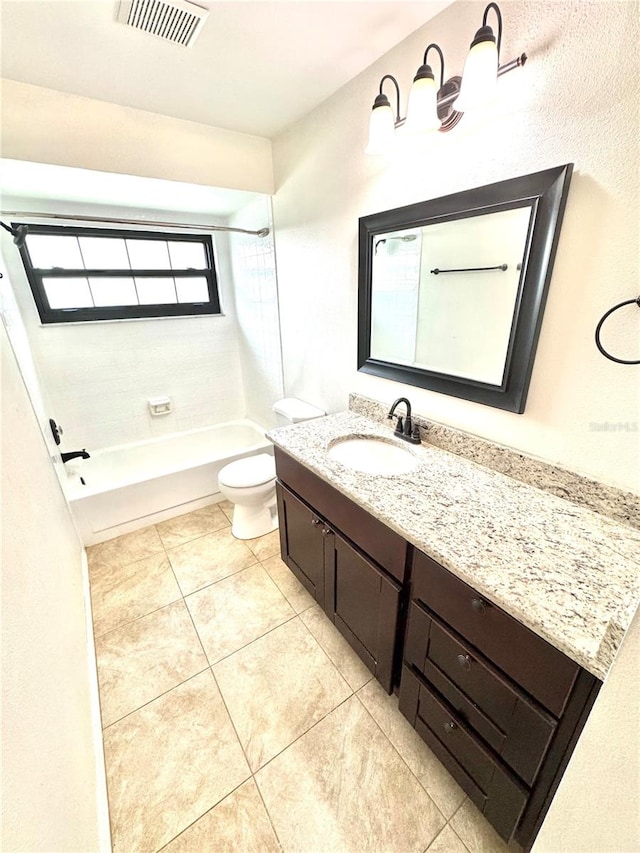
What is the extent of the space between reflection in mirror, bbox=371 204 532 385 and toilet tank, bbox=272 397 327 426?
25.1 inches

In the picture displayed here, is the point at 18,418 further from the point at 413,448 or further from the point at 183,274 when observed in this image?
the point at 183,274

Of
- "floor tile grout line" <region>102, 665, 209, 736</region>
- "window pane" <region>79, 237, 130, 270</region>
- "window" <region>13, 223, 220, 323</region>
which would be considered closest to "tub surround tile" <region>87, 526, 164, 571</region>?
"floor tile grout line" <region>102, 665, 209, 736</region>

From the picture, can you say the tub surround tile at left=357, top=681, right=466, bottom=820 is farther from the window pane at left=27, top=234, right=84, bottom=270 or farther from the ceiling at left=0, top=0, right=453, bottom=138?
the window pane at left=27, top=234, right=84, bottom=270

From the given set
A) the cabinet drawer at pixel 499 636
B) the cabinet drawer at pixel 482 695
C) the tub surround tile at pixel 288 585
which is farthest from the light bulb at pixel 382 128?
the tub surround tile at pixel 288 585

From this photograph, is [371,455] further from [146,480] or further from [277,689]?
[146,480]

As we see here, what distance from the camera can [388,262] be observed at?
1453 millimetres

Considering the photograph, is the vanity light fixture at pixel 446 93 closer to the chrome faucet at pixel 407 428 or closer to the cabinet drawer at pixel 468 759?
the chrome faucet at pixel 407 428

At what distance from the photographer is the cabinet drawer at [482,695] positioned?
74 centimetres

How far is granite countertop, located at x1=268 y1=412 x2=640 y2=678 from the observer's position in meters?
0.66

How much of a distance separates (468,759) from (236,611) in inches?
43.7

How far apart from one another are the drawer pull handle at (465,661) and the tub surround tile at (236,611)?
3.15ft

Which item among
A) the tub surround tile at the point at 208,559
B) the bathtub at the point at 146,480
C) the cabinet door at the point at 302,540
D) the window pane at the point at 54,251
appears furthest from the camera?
the window pane at the point at 54,251

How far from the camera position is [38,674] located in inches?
29.9

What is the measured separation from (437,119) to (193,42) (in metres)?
0.93
